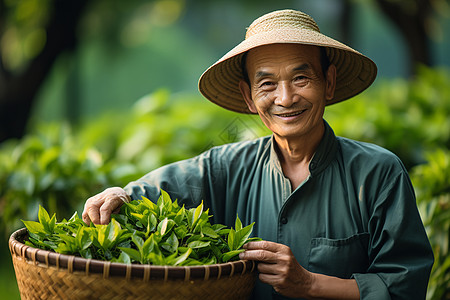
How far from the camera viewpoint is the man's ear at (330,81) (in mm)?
2189

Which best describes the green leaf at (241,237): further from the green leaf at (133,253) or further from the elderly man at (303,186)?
the green leaf at (133,253)

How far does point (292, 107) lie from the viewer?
204cm

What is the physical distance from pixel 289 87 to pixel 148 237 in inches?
30.5

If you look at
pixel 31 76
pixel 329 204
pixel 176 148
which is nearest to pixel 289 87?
pixel 329 204

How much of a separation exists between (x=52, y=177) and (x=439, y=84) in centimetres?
458

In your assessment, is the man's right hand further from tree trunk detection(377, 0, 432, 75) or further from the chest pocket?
tree trunk detection(377, 0, 432, 75)

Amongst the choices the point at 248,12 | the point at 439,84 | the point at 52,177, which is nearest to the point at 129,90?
the point at 248,12

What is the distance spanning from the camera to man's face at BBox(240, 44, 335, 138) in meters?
2.03

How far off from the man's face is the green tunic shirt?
0.17 metres

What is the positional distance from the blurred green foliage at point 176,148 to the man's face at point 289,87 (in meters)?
0.35

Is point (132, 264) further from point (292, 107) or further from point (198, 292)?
point (292, 107)

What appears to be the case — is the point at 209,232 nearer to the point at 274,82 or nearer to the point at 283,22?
the point at 274,82

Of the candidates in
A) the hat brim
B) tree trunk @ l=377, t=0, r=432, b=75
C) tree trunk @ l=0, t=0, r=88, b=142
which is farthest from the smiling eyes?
tree trunk @ l=377, t=0, r=432, b=75

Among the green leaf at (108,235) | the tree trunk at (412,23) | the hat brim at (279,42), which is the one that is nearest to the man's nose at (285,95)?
the hat brim at (279,42)
